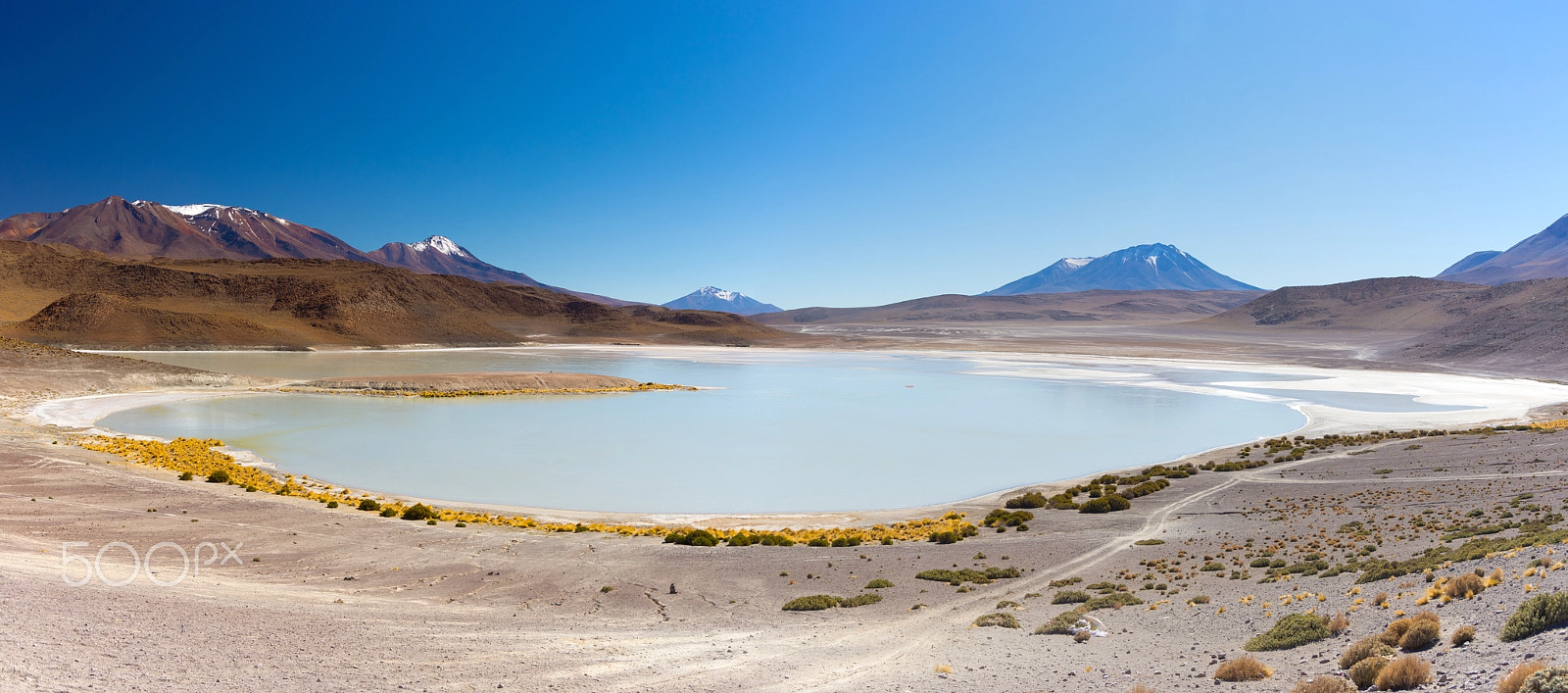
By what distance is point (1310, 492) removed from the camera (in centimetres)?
1734

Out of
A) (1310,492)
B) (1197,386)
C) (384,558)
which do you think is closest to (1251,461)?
(1310,492)

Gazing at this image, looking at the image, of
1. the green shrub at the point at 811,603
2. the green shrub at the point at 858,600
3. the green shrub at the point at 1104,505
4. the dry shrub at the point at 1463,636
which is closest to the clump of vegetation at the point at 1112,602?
the green shrub at the point at 858,600

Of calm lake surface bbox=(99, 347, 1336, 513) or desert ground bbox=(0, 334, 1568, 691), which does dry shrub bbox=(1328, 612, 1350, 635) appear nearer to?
desert ground bbox=(0, 334, 1568, 691)

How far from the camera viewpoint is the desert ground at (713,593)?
6492 mm

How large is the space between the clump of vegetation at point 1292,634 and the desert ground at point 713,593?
100 mm

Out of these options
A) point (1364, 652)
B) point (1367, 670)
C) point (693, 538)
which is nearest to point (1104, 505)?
point (693, 538)

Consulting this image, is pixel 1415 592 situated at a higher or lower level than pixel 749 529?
higher

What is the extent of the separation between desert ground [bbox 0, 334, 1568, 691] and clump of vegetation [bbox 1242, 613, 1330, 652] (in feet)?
0.33

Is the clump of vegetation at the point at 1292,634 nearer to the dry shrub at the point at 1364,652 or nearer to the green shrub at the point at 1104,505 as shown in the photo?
the dry shrub at the point at 1364,652

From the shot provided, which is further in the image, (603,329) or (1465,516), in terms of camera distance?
(603,329)

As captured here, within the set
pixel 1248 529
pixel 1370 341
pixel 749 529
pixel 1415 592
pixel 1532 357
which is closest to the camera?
pixel 1415 592

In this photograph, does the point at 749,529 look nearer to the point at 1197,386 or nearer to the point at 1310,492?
the point at 1310,492

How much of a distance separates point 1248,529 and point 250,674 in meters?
15.6

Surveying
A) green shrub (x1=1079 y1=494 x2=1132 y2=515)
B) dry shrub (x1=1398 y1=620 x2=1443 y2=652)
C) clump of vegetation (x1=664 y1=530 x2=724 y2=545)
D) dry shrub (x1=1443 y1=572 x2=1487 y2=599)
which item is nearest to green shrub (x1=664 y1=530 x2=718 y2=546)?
clump of vegetation (x1=664 y1=530 x2=724 y2=545)
